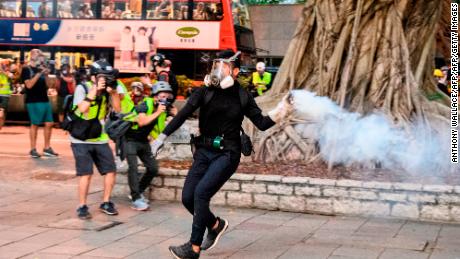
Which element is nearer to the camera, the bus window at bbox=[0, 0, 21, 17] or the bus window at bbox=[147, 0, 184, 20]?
the bus window at bbox=[147, 0, 184, 20]

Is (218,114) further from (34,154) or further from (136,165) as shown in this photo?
(34,154)

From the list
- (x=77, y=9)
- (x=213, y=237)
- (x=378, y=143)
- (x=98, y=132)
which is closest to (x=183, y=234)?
(x=213, y=237)

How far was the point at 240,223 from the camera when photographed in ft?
24.1

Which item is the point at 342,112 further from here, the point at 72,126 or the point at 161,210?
the point at 72,126

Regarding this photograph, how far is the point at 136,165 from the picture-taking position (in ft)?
26.3

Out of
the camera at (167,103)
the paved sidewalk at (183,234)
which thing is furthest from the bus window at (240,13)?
the camera at (167,103)

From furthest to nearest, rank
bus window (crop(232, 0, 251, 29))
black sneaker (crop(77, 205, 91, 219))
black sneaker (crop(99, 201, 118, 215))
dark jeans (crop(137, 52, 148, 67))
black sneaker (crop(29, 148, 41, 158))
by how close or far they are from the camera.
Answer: dark jeans (crop(137, 52, 148, 67))
bus window (crop(232, 0, 251, 29))
black sneaker (crop(29, 148, 41, 158))
black sneaker (crop(99, 201, 118, 215))
black sneaker (crop(77, 205, 91, 219))

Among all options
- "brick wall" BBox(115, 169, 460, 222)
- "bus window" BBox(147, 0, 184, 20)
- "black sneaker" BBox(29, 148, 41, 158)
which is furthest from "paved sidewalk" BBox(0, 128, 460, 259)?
"bus window" BBox(147, 0, 184, 20)

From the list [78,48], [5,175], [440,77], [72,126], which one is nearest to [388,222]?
[72,126]

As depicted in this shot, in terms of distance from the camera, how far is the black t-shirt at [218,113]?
232 inches

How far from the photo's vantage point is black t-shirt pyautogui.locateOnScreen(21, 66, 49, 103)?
12.1 meters

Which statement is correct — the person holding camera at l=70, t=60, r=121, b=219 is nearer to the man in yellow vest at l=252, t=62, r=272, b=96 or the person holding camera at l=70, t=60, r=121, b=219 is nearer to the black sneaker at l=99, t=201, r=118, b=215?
the black sneaker at l=99, t=201, r=118, b=215

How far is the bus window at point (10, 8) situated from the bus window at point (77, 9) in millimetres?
1262

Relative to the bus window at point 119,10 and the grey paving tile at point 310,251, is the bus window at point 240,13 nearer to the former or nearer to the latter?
the bus window at point 119,10
